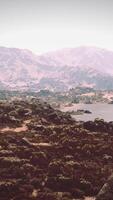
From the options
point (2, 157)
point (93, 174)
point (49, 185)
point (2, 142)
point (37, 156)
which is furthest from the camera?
point (2, 142)

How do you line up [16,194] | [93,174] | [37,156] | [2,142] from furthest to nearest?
[2,142] → [37,156] → [93,174] → [16,194]

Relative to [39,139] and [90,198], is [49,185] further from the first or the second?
[39,139]

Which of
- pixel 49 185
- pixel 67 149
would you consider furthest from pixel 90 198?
pixel 67 149

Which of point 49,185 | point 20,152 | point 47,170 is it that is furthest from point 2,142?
point 49,185

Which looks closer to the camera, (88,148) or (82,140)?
(88,148)

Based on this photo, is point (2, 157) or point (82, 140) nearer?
point (2, 157)

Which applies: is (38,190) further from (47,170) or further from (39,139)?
(39,139)
